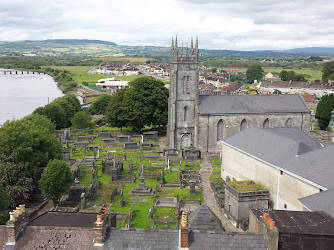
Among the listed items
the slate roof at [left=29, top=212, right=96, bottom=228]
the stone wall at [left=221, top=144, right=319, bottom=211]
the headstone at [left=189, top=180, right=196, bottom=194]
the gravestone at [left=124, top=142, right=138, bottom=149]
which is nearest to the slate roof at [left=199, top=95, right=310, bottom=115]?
the gravestone at [left=124, top=142, right=138, bottom=149]

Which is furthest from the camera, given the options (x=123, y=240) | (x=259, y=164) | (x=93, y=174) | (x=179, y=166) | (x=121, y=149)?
(x=121, y=149)

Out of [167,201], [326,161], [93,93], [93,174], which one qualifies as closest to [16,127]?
[93,174]

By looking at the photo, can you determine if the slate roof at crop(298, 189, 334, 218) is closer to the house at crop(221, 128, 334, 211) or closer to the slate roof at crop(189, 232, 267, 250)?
the house at crop(221, 128, 334, 211)

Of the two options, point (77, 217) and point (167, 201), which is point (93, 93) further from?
point (77, 217)

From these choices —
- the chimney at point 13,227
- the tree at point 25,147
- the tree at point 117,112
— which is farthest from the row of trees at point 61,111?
the chimney at point 13,227

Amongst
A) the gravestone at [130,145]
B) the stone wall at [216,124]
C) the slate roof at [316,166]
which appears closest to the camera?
the slate roof at [316,166]

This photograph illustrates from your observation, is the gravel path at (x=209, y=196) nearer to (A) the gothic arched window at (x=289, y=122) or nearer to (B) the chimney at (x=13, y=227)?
(A) the gothic arched window at (x=289, y=122)
